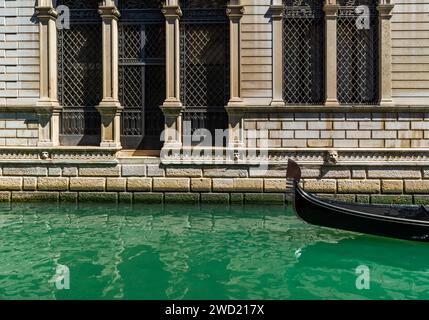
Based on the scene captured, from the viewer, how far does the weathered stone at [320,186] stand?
30.9ft

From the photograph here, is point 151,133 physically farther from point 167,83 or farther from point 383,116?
point 383,116

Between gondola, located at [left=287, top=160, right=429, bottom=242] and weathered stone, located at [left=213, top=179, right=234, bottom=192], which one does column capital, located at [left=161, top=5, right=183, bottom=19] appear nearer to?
weathered stone, located at [left=213, top=179, right=234, bottom=192]

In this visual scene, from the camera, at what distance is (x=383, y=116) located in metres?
9.69

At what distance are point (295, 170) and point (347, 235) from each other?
4.21 ft

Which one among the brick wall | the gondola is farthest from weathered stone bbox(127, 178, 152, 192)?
the gondola

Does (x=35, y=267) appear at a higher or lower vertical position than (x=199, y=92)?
lower

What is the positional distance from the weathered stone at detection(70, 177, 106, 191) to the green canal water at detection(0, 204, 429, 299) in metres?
0.79

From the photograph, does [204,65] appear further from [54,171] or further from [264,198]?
[54,171]

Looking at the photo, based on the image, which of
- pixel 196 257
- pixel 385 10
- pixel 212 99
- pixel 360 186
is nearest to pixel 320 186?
pixel 360 186

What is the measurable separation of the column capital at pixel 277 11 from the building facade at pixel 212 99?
0.08ft

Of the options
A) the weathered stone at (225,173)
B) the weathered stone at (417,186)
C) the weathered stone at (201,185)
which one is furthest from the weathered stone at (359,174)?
the weathered stone at (201,185)

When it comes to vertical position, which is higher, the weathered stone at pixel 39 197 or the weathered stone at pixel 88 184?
the weathered stone at pixel 88 184

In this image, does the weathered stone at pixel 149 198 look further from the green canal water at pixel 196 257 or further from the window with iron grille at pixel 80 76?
the window with iron grille at pixel 80 76
